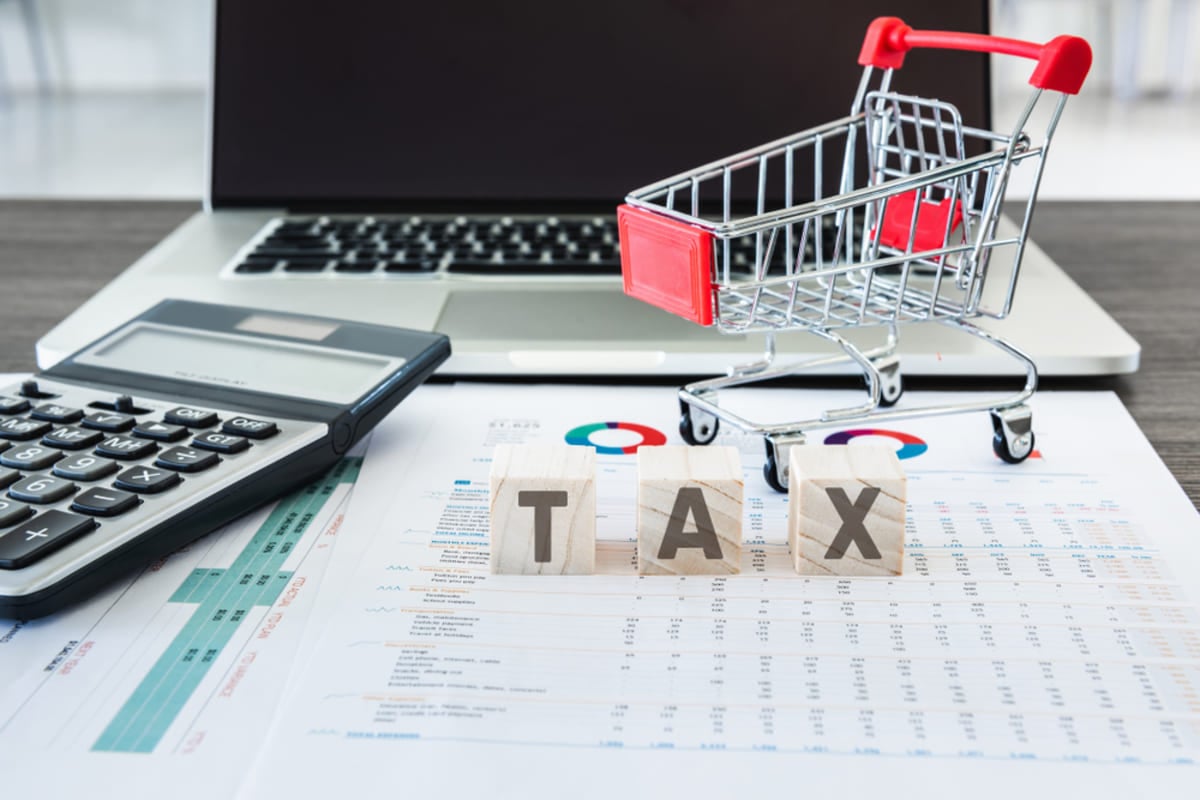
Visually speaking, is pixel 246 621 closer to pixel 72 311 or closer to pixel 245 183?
pixel 72 311

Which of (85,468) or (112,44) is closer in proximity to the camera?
(85,468)

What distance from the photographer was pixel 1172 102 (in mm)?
4875

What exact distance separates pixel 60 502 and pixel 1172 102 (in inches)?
206

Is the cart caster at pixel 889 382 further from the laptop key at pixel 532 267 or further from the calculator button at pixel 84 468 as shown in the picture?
the calculator button at pixel 84 468

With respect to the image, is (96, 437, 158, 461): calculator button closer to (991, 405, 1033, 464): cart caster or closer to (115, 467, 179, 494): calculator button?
(115, 467, 179, 494): calculator button

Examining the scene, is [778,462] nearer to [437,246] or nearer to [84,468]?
[84,468]

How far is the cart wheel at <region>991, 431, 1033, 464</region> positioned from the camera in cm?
68

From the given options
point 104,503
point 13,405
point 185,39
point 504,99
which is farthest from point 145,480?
Answer: point 185,39

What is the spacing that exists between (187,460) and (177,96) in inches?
198

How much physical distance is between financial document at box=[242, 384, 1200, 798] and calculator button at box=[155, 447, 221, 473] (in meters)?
0.08

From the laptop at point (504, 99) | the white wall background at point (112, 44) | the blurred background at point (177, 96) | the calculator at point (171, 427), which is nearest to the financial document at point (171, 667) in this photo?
the calculator at point (171, 427)

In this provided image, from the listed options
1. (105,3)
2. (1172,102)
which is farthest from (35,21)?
(1172,102)

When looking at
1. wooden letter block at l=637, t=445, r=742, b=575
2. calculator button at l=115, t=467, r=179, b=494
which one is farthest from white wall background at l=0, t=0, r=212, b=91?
wooden letter block at l=637, t=445, r=742, b=575

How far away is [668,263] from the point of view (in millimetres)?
634
